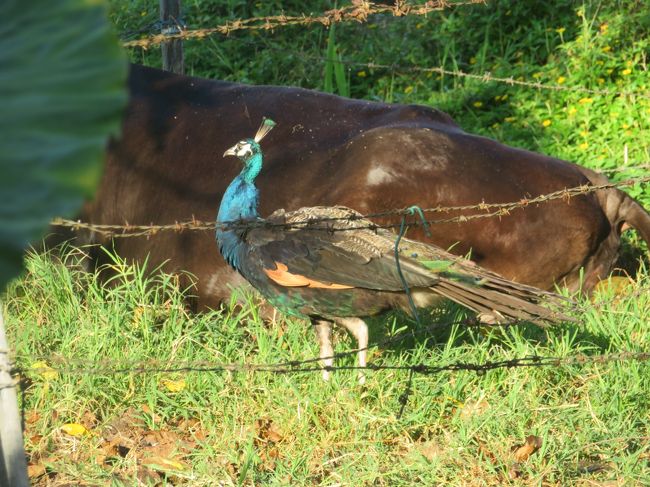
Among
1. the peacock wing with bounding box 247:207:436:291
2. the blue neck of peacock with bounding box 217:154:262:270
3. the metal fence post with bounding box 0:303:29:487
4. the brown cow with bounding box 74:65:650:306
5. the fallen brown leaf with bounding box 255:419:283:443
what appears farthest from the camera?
the brown cow with bounding box 74:65:650:306

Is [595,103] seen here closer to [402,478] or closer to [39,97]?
[402,478]

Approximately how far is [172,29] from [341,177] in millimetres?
1724

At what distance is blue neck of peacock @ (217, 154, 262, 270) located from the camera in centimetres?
413

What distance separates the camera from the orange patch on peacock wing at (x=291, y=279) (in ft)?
12.9

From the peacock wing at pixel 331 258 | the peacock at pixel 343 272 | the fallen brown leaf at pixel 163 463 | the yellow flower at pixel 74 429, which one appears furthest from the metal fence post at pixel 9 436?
the peacock wing at pixel 331 258

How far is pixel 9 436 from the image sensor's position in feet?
8.27

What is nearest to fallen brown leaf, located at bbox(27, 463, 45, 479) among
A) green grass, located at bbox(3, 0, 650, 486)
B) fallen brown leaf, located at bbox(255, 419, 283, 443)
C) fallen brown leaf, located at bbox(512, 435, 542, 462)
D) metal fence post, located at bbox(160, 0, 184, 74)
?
green grass, located at bbox(3, 0, 650, 486)

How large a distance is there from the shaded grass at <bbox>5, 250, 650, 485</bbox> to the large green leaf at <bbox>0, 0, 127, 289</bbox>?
2.26 metres

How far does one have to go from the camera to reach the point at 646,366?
390cm

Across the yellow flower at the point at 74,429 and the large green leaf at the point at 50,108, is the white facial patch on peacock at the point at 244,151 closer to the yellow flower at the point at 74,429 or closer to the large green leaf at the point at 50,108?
the yellow flower at the point at 74,429

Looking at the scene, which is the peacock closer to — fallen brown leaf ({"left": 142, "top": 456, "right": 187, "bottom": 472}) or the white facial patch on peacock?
the white facial patch on peacock

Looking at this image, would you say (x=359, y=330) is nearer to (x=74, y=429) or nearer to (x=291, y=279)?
(x=291, y=279)

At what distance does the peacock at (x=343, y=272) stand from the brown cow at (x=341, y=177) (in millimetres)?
749

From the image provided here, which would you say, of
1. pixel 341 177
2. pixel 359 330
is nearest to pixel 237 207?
pixel 359 330
